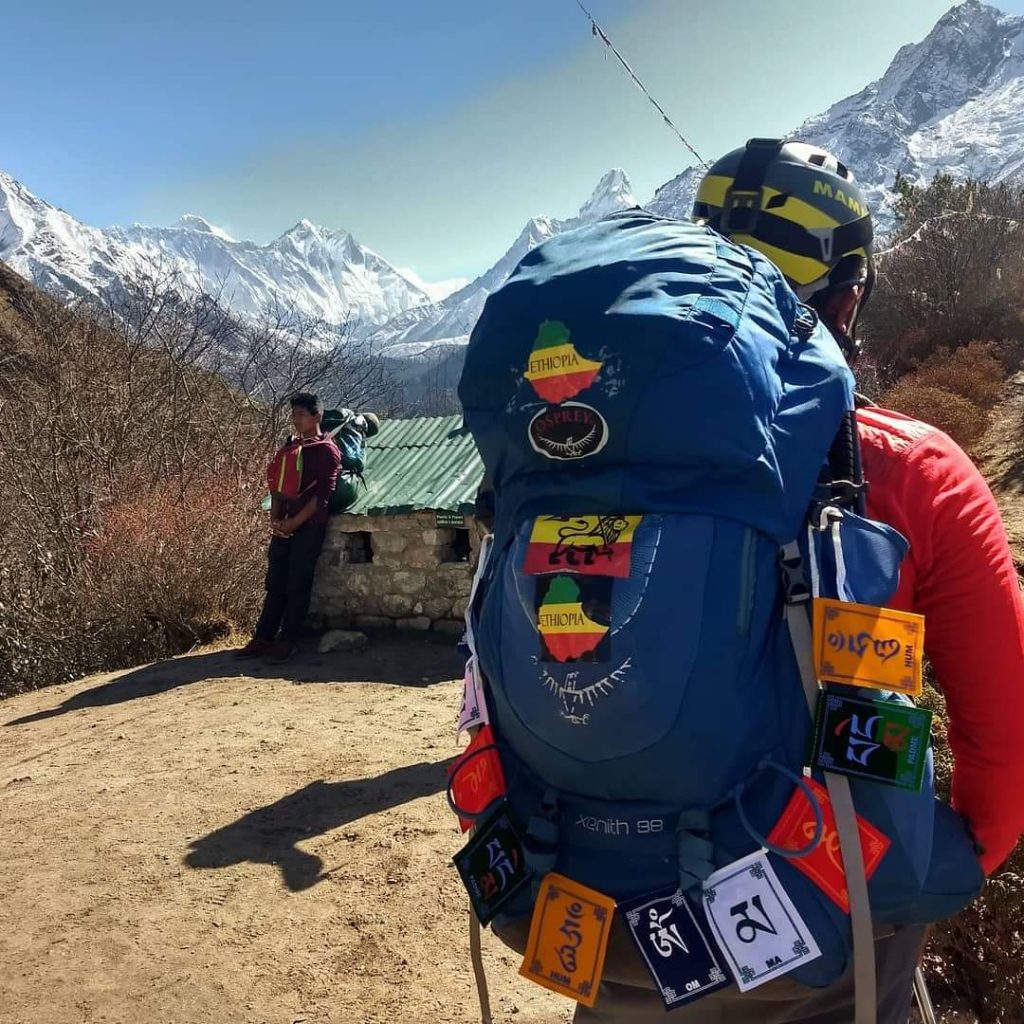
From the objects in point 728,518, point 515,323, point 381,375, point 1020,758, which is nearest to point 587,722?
point 728,518

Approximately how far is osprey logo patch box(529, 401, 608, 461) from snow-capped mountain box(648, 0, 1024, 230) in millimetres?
174397

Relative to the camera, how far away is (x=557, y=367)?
1000 mm

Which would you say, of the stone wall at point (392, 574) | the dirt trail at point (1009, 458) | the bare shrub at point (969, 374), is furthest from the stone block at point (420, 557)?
the bare shrub at point (969, 374)

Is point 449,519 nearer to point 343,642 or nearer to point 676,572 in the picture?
point 343,642

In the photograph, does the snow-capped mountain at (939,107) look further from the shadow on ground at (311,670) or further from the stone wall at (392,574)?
the shadow on ground at (311,670)

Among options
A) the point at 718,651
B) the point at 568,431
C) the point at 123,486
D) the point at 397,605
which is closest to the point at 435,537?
the point at 397,605

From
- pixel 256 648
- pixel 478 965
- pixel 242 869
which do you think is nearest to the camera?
pixel 478 965

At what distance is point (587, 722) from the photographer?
3.13ft

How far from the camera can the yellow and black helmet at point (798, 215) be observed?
1.51 metres

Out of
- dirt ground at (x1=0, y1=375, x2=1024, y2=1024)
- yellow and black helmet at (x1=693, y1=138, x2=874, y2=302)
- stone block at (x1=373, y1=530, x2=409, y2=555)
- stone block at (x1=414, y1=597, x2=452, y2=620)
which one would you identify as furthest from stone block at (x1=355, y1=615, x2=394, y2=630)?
yellow and black helmet at (x1=693, y1=138, x2=874, y2=302)

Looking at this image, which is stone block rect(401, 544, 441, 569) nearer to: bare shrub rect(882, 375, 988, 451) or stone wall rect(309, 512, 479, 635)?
stone wall rect(309, 512, 479, 635)

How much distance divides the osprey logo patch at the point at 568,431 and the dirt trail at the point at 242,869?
229 cm

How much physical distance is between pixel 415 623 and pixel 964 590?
608 cm

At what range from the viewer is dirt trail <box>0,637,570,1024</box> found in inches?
104
